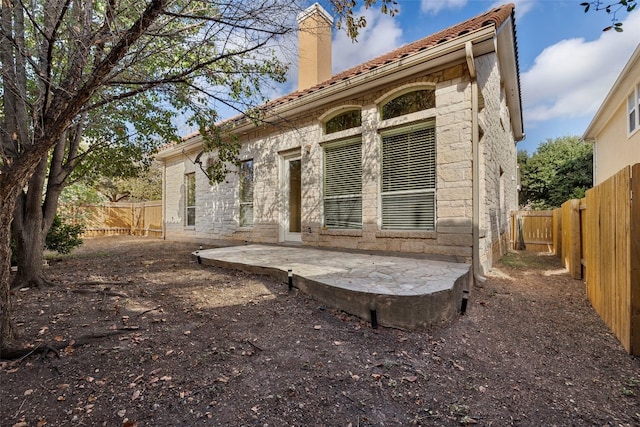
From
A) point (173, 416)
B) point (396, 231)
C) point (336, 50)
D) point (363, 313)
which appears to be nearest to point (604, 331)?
point (363, 313)

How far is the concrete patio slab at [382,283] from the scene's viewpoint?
2992mm

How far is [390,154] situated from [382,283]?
308 cm

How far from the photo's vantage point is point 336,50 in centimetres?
954

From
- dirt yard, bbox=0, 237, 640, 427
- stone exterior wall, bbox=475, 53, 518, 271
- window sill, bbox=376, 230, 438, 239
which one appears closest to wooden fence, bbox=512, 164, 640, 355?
dirt yard, bbox=0, 237, 640, 427

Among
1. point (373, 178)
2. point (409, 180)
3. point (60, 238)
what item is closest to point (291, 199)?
point (373, 178)

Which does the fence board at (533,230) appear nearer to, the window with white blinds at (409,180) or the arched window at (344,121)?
the window with white blinds at (409,180)

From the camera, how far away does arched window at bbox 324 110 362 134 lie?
6.29 meters

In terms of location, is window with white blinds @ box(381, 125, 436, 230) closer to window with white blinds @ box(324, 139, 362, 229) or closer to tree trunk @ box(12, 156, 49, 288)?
window with white blinds @ box(324, 139, 362, 229)

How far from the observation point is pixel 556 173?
58.4ft

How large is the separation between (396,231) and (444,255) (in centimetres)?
96

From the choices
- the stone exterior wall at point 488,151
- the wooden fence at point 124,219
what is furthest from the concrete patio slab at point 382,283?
the wooden fence at point 124,219

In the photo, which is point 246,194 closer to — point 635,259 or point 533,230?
point 635,259

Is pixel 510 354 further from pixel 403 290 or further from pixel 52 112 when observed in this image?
pixel 52 112

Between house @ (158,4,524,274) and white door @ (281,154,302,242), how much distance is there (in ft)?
0.08
